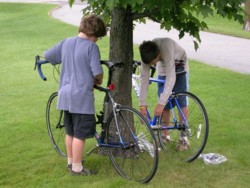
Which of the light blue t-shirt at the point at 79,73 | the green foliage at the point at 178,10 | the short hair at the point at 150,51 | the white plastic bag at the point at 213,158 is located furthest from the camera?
the white plastic bag at the point at 213,158

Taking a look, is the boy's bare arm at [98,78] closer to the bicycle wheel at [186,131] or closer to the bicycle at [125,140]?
A: the bicycle at [125,140]

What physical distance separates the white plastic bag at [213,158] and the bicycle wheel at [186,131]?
109 mm

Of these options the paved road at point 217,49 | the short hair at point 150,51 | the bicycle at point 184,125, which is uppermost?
the short hair at point 150,51

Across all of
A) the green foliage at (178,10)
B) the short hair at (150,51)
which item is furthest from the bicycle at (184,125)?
the green foliage at (178,10)

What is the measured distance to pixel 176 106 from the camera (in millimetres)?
5355

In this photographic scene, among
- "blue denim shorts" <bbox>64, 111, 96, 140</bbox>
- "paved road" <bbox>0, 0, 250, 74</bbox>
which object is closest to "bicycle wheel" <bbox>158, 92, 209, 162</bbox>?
"blue denim shorts" <bbox>64, 111, 96, 140</bbox>

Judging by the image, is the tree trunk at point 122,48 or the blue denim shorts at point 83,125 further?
the tree trunk at point 122,48

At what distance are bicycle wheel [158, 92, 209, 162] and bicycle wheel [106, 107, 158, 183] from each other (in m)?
0.43

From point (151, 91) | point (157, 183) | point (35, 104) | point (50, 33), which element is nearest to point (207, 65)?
point (151, 91)

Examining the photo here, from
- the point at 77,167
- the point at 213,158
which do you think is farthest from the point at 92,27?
the point at 213,158

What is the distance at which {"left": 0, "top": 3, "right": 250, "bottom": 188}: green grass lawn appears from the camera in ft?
15.4

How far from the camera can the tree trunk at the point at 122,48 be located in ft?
16.4

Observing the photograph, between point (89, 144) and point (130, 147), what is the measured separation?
1.24m

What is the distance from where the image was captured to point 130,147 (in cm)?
462
